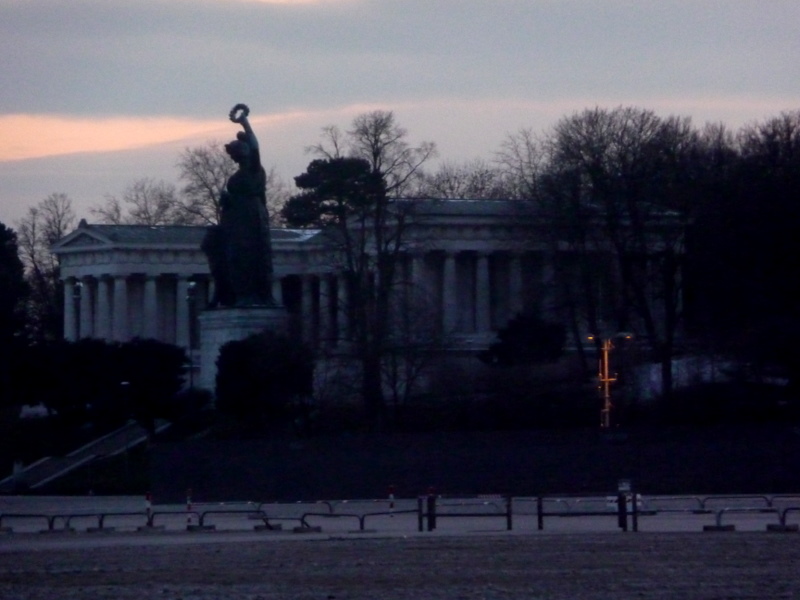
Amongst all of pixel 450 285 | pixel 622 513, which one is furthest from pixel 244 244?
pixel 622 513

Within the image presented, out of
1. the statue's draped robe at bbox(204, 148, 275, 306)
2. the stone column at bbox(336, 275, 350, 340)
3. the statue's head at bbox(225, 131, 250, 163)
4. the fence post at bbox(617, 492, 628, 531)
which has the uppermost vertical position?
the statue's head at bbox(225, 131, 250, 163)

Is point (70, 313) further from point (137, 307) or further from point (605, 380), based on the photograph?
point (605, 380)

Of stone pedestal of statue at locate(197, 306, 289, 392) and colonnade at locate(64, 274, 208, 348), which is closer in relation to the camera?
stone pedestal of statue at locate(197, 306, 289, 392)

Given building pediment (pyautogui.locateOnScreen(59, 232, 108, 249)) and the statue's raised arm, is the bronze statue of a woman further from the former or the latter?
building pediment (pyautogui.locateOnScreen(59, 232, 108, 249))

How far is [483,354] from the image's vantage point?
2370 inches

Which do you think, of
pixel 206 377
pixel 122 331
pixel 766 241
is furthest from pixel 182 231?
pixel 766 241

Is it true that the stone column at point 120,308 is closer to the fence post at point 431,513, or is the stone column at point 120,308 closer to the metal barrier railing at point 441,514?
the metal barrier railing at point 441,514

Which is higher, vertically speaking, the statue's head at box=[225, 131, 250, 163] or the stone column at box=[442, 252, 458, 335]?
the statue's head at box=[225, 131, 250, 163]

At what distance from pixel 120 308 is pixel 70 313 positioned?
5175 millimetres

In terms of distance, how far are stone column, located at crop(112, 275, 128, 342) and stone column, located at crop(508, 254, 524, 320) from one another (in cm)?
2449

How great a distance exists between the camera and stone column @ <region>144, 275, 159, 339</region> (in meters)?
91.6

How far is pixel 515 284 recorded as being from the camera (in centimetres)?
7762

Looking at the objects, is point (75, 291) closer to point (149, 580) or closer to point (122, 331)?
point (122, 331)

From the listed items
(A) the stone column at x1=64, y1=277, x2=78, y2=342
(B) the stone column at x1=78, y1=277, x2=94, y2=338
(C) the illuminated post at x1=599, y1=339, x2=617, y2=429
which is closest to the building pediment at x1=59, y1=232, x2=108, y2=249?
(B) the stone column at x1=78, y1=277, x2=94, y2=338
